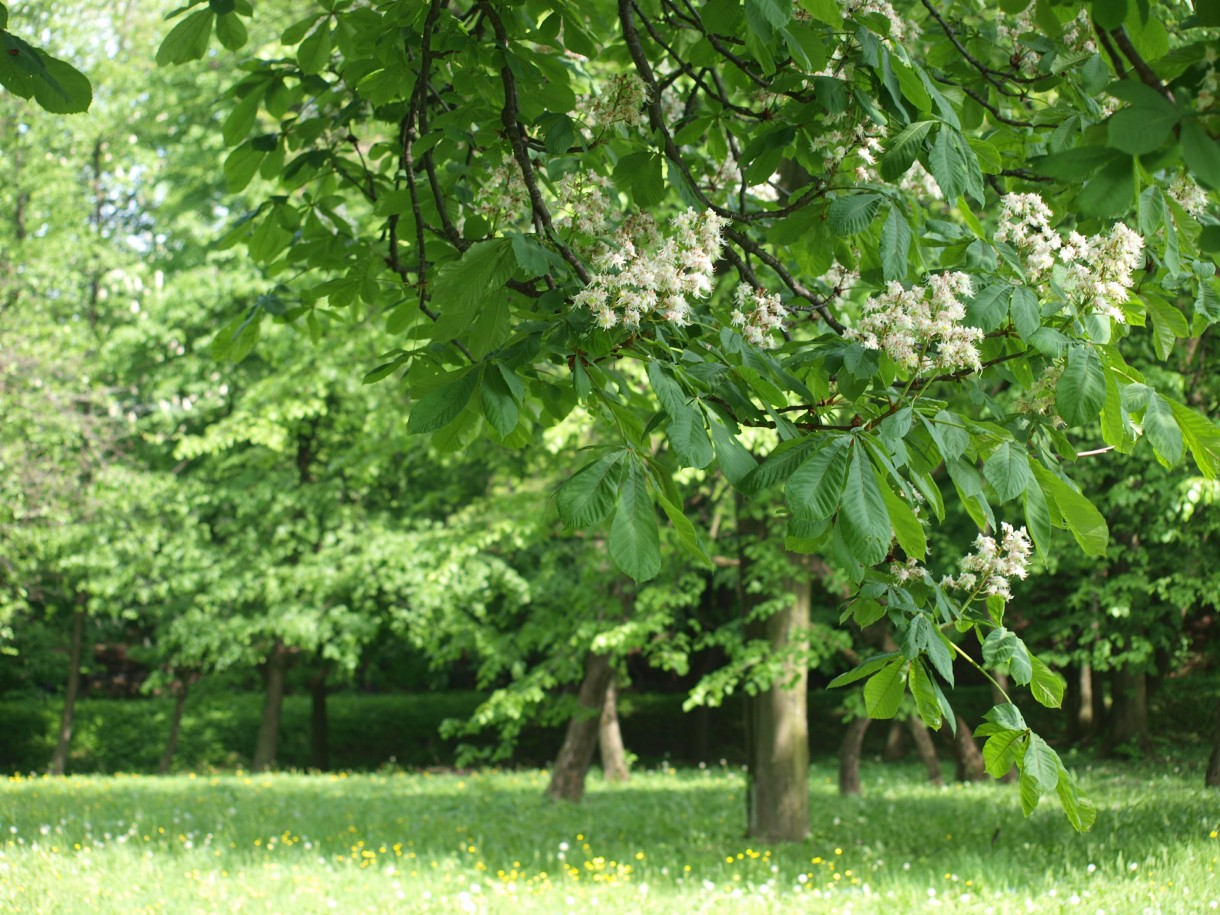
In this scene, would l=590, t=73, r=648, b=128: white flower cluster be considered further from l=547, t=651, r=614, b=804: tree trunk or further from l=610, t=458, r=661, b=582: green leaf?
l=547, t=651, r=614, b=804: tree trunk

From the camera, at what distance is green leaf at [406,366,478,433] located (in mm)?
2041

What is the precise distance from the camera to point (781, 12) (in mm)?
2104

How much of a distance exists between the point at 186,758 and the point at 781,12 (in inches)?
821

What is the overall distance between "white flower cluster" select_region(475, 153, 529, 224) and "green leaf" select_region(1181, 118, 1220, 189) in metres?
1.66

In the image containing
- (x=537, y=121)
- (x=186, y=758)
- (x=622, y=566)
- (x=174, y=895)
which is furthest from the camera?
(x=186, y=758)

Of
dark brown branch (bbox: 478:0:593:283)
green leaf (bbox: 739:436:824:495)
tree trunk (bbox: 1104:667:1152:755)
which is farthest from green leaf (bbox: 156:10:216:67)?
tree trunk (bbox: 1104:667:1152:755)

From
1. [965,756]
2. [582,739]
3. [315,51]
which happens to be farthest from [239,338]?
[965,756]

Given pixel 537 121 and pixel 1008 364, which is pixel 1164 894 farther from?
pixel 537 121

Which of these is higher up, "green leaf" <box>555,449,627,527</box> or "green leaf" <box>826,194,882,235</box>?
"green leaf" <box>826,194,882,235</box>

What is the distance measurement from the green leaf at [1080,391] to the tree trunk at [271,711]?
53.5 feet

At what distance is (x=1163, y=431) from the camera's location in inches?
84.0

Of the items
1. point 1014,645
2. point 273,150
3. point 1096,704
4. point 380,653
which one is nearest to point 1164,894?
point 1014,645

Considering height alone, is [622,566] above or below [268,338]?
below

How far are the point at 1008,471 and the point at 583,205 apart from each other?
122cm
